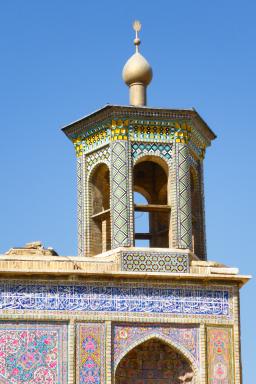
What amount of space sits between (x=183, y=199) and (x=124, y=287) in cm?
184

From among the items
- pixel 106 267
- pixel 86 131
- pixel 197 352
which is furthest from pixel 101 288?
pixel 86 131

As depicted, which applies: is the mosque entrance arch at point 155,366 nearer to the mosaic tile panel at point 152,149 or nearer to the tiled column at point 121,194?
the tiled column at point 121,194

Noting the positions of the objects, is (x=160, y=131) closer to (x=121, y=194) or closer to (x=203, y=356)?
(x=121, y=194)

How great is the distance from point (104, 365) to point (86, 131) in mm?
3975

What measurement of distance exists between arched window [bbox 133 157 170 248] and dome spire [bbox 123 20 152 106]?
1043mm

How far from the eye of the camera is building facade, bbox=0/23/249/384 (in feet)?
54.6

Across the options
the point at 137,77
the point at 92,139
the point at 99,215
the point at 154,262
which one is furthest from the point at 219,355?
the point at 137,77

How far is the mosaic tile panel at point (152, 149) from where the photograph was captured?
18016 mm

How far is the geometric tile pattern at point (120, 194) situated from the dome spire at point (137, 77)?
1150mm

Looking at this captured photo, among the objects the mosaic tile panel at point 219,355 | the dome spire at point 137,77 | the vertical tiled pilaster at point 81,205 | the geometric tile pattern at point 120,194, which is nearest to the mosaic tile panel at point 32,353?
the geometric tile pattern at point 120,194

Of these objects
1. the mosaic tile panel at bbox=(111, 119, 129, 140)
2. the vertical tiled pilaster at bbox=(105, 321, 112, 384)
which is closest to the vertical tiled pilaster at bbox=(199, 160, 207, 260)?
the mosaic tile panel at bbox=(111, 119, 129, 140)

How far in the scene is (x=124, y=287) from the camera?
1708 cm

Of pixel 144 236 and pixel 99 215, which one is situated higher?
pixel 99 215

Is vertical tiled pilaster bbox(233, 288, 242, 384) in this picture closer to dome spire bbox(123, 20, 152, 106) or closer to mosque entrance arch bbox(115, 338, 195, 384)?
mosque entrance arch bbox(115, 338, 195, 384)
